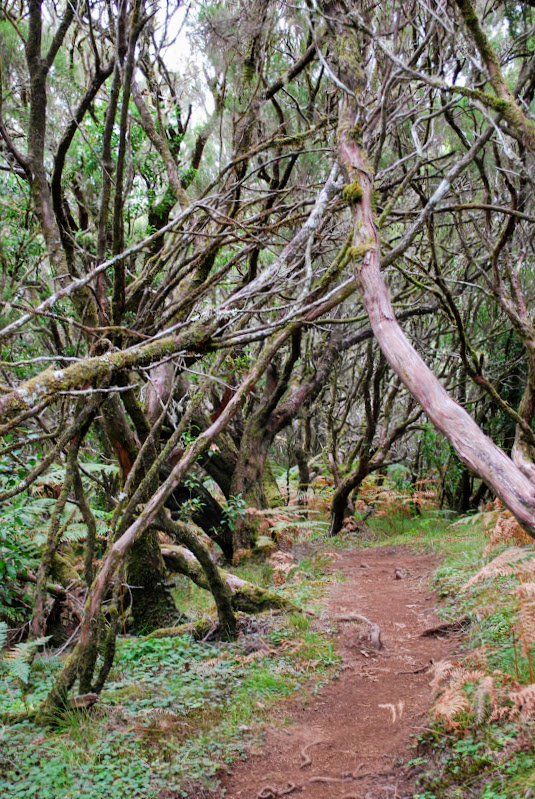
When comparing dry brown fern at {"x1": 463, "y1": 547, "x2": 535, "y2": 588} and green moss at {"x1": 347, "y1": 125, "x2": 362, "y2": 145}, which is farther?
green moss at {"x1": 347, "y1": 125, "x2": 362, "y2": 145}

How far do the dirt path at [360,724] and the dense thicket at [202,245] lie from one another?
1.19 metres

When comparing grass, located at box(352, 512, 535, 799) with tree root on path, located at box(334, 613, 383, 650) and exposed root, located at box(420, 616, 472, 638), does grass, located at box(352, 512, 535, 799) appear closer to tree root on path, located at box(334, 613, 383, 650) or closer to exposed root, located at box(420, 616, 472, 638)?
exposed root, located at box(420, 616, 472, 638)

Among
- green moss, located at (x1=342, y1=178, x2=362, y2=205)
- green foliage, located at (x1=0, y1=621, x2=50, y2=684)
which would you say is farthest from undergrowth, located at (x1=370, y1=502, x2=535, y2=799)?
green moss, located at (x1=342, y1=178, x2=362, y2=205)

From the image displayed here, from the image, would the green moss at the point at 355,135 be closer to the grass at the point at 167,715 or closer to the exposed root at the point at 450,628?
the exposed root at the point at 450,628

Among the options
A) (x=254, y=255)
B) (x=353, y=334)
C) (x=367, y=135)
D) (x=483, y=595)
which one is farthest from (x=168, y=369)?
(x=353, y=334)

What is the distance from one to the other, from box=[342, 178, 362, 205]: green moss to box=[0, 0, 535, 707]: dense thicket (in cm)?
6

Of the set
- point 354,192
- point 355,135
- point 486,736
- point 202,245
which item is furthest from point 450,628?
point 355,135

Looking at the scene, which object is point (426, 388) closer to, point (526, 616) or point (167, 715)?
point (526, 616)

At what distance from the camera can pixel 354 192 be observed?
393cm

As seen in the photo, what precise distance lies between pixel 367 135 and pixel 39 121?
10.7 feet

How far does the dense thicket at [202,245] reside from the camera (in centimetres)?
332

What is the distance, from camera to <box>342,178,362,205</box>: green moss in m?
3.92

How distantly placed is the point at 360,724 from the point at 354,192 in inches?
147

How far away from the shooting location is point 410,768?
305 centimetres
